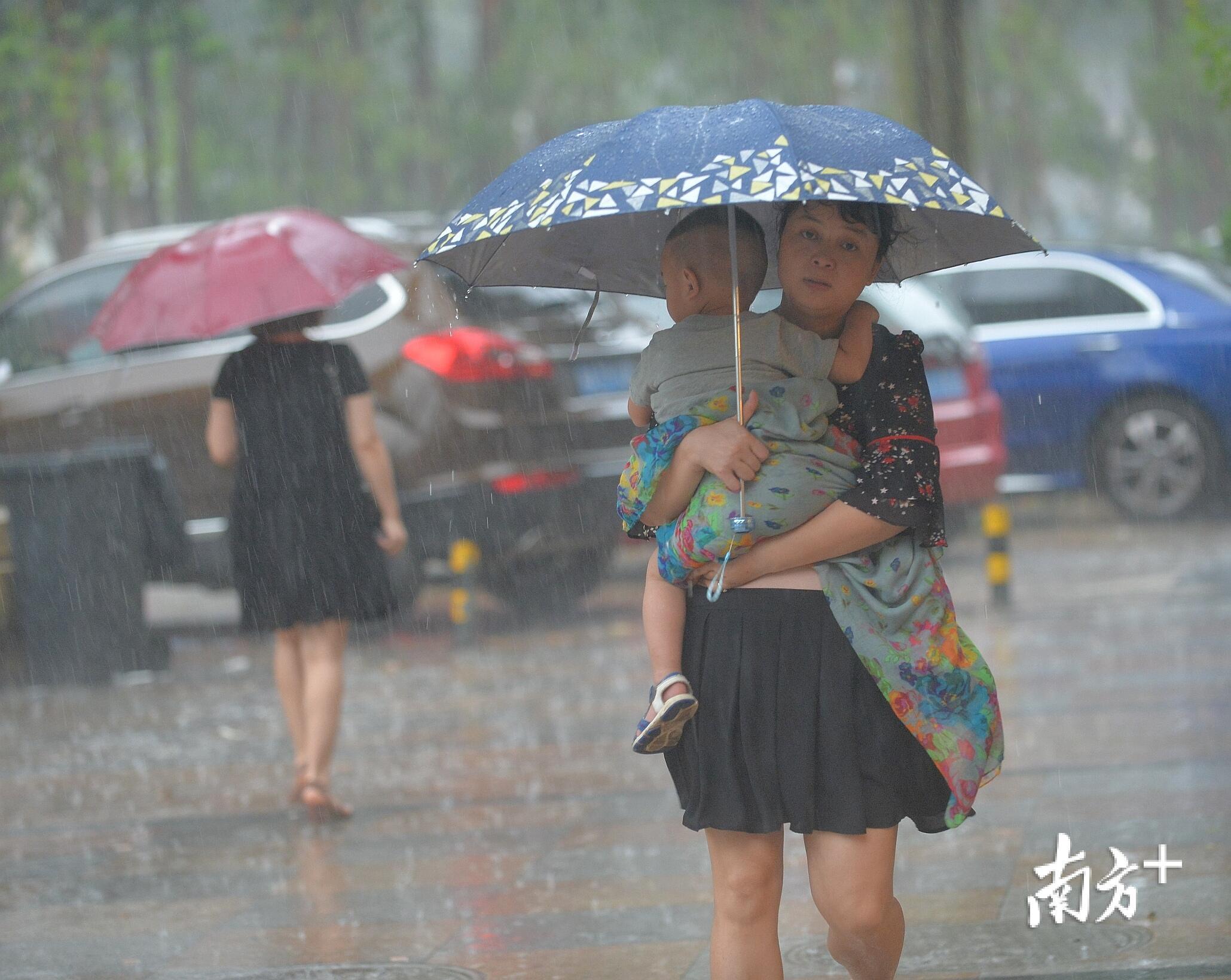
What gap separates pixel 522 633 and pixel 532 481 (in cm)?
104

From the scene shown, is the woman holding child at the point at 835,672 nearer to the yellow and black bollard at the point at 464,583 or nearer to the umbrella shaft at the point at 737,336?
the umbrella shaft at the point at 737,336

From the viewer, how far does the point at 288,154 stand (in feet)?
139

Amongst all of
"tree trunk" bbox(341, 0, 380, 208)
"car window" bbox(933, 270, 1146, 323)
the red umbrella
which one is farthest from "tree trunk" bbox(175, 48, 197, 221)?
the red umbrella

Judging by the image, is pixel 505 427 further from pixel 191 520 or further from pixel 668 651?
pixel 668 651

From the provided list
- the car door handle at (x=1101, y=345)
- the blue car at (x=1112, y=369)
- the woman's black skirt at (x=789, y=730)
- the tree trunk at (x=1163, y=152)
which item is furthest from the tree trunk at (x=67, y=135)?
the tree trunk at (x=1163, y=152)

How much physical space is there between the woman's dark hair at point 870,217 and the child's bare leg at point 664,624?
693 millimetres

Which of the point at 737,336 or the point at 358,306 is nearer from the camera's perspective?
the point at 737,336

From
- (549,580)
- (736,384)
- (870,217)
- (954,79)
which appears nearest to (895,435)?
(736,384)

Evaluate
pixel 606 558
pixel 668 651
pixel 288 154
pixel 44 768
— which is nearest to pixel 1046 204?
pixel 288 154

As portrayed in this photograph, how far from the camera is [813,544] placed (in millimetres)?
3432

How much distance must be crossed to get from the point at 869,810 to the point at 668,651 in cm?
46

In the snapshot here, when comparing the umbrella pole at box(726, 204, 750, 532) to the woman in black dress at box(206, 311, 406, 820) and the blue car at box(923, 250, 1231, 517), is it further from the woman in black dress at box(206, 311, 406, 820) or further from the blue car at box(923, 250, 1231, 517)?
the blue car at box(923, 250, 1231, 517)

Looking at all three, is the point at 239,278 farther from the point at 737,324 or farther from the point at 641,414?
the point at 737,324

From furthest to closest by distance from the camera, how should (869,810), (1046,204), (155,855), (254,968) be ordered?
(1046,204) → (155,855) → (254,968) → (869,810)
